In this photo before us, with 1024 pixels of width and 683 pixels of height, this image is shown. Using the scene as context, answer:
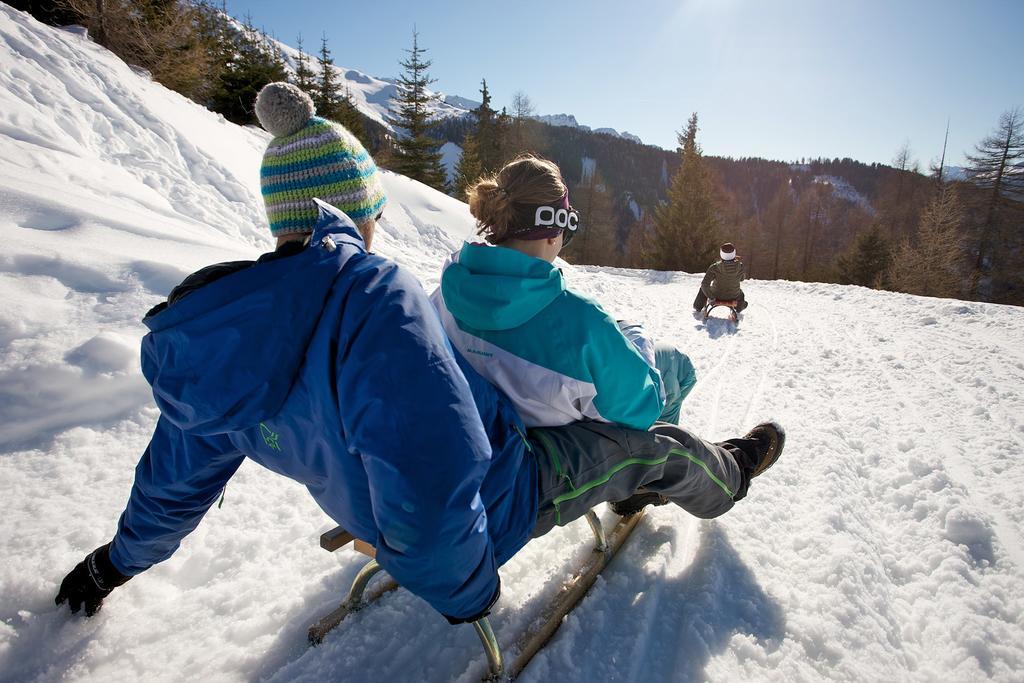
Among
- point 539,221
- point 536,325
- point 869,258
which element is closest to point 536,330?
point 536,325

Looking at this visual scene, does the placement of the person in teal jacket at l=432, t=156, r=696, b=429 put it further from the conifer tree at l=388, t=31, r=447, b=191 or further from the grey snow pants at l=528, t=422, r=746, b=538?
the conifer tree at l=388, t=31, r=447, b=191

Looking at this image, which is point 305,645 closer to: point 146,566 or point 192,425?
point 146,566

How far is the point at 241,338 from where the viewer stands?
38.0 inches

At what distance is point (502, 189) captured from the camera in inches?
73.5

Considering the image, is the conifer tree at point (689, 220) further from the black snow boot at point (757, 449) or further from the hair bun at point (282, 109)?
the hair bun at point (282, 109)

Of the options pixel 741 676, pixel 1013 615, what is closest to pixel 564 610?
pixel 741 676

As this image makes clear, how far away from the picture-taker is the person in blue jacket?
98 centimetres

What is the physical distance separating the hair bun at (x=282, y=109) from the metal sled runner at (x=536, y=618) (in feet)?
3.79

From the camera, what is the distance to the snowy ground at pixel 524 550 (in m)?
1.67

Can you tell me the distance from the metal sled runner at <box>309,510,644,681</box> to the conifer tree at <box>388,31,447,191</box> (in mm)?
23153

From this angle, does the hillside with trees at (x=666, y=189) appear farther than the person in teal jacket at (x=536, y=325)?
Yes

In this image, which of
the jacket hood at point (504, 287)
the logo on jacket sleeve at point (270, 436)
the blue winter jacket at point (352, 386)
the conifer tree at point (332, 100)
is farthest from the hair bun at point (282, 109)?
the conifer tree at point (332, 100)

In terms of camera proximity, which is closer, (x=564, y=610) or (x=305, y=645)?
(x=305, y=645)

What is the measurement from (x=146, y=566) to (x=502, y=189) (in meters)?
1.83
